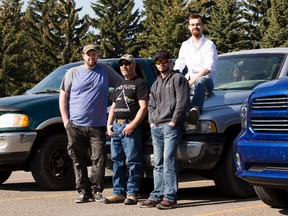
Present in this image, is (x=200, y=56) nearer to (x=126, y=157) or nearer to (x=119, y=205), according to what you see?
(x=126, y=157)

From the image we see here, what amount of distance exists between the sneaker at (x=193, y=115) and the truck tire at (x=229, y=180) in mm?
619

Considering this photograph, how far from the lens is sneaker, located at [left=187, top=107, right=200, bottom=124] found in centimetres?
736

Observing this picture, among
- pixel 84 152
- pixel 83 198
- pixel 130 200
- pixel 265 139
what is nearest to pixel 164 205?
pixel 130 200

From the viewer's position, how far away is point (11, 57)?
5644 centimetres

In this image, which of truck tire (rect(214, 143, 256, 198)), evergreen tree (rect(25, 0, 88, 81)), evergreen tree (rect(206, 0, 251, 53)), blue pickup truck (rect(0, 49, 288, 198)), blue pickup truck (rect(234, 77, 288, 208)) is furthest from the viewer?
evergreen tree (rect(25, 0, 88, 81))

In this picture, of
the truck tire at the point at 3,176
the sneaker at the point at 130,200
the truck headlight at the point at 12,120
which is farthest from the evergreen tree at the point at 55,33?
the sneaker at the point at 130,200

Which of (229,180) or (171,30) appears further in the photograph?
(171,30)

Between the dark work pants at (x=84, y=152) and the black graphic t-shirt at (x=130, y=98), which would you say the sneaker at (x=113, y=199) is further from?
the black graphic t-shirt at (x=130, y=98)

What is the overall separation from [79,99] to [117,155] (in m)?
0.85

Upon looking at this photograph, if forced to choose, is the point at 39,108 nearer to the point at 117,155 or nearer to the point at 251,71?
the point at 117,155

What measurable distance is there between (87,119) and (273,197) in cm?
249

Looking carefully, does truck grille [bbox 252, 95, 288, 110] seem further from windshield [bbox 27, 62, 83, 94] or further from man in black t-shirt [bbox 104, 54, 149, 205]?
windshield [bbox 27, 62, 83, 94]

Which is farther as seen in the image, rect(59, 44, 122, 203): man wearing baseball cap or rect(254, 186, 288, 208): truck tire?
rect(59, 44, 122, 203): man wearing baseball cap

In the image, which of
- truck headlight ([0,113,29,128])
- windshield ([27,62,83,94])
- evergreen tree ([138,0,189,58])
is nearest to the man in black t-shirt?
truck headlight ([0,113,29,128])
